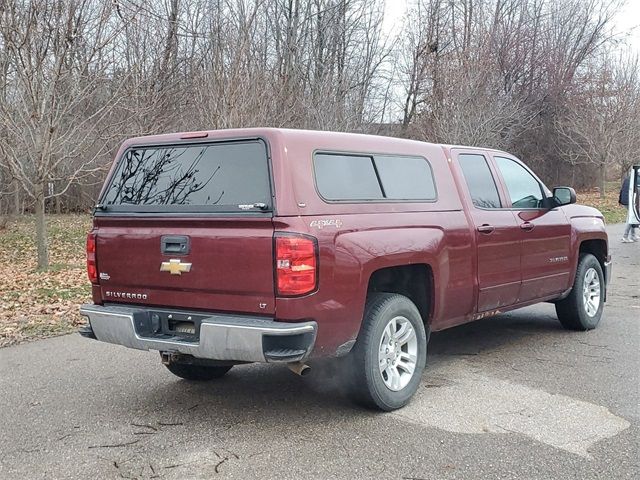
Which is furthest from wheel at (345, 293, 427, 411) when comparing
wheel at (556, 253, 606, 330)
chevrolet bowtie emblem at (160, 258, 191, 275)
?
wheel at (556, 253, 606, 330)

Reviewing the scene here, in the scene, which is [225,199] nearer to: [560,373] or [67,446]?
[67,446]

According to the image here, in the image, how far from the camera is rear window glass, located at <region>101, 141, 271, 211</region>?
421 centimetres

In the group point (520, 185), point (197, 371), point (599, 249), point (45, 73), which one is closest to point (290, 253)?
point (197, 371)

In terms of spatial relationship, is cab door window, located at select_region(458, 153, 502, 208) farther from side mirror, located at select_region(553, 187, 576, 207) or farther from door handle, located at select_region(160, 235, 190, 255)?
door handle, located at select_region(160, 235, 190, 255)

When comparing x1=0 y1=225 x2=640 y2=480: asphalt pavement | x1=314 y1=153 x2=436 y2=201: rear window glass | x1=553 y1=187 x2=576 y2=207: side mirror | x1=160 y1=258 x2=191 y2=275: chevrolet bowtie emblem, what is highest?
x1=314 y1=153 x2=436 y2=201: rear window glass

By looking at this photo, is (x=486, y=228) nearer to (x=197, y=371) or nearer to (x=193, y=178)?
(x=193, y=178)

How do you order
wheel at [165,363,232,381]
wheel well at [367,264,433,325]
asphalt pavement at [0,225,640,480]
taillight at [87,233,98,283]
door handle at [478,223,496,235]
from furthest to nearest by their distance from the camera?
door handle at [478,223,496,235] → wheel at [165,363,232,381] → wheel well at [367,264,433,325] → taillight at [87,233,98,283] → asphalt pavement at [0,225,640,480]

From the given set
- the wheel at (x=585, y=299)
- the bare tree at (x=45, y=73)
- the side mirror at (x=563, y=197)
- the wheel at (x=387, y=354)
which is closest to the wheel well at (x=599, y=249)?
the wheel at (x=585, y=299)

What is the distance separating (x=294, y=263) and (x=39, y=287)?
295 inches

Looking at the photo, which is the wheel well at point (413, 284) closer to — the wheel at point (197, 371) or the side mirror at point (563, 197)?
the wheel at point (197, 371)

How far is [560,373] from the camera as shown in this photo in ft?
17.8

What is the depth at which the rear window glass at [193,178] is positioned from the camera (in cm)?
421

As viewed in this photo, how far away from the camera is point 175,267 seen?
431 cm

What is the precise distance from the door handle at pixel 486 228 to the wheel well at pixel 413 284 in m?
0.78
